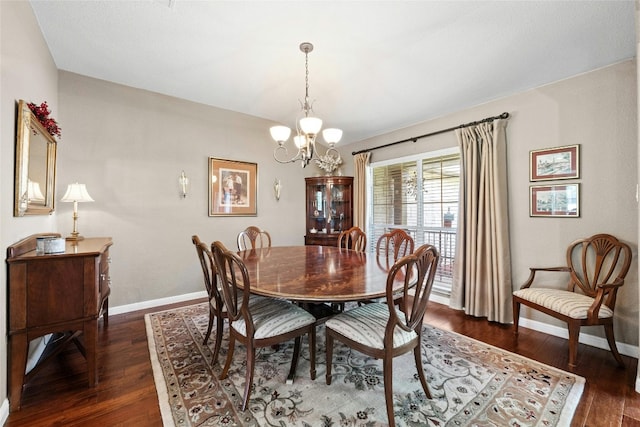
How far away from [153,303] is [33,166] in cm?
197

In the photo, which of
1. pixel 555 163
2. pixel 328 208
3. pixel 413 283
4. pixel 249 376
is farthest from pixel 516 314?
pixel 328 208

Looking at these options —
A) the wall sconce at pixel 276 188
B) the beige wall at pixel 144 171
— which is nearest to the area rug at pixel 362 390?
the beige wall at pixel 144 171

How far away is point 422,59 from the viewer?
2473 mm

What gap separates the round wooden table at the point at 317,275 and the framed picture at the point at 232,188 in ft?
4.11

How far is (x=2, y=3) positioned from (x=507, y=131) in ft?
13.2

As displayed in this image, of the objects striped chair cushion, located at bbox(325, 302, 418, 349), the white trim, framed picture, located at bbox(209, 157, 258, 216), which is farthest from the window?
striped chair cushion, located at bbox(325, 302, 418, 349)

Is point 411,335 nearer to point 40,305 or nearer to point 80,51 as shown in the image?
point 40,305

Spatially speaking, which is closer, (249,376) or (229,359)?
(249,376)

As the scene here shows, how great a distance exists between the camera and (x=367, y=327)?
1.65 meters

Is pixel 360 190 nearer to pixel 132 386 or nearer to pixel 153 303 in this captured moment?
pixel 153 303

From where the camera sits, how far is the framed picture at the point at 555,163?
8.17 ft

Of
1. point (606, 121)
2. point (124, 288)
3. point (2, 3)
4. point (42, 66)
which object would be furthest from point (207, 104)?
point (606, 121)

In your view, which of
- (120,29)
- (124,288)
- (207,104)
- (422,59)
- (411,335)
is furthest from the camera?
(207,104)

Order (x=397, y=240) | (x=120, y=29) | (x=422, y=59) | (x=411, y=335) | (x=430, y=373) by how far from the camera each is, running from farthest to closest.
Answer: (x=397, y=240)
(x=422, y=59)
(x=120, y=29)
(x=430, y=373)
(x=411, y=335)
